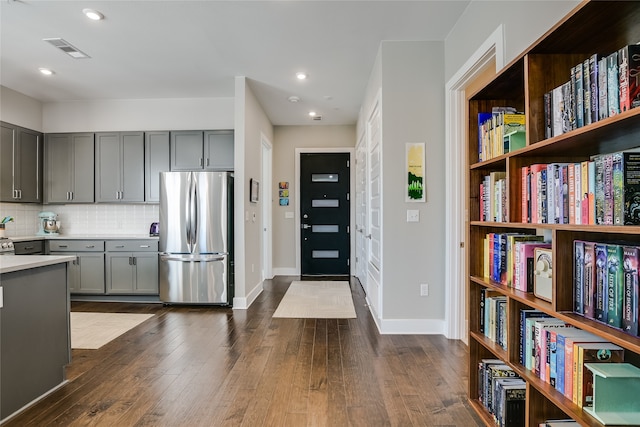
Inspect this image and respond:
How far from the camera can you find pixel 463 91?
9.89 feet

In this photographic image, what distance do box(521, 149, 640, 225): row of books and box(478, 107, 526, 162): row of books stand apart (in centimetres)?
18

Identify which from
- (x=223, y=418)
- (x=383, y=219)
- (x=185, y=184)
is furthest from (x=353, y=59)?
(x=223, y=418)

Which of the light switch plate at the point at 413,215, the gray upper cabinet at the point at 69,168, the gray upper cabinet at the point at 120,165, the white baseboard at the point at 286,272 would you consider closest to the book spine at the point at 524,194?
the light switch plate at the point at 413,215

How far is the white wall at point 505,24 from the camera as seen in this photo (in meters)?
1.70

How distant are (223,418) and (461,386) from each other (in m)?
1.49

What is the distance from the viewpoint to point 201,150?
459 cm

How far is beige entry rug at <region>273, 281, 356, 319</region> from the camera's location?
149 inches

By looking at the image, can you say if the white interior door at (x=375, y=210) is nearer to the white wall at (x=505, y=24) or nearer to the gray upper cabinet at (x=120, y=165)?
the white wall at (x=505, y=24)

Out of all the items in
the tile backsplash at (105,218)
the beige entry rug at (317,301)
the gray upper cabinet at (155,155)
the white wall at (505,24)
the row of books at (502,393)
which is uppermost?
the white wall at (505,24)

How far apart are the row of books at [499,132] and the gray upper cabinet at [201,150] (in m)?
3.46

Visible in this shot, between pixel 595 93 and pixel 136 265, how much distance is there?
15.3 ft

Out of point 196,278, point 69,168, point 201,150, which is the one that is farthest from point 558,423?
point 69,168

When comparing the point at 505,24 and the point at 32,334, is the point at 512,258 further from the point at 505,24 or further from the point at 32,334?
the point at 32,334

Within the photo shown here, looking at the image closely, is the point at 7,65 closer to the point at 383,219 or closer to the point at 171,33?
the point at 171,33
